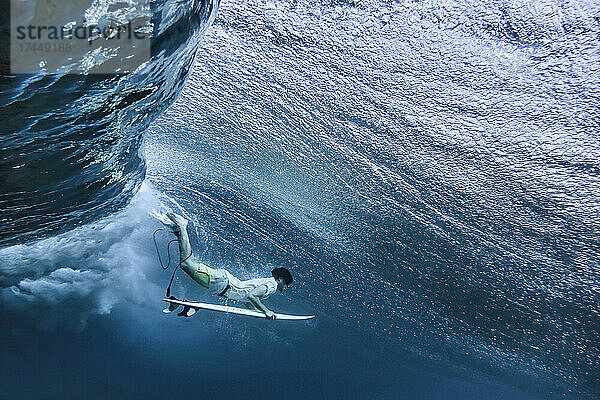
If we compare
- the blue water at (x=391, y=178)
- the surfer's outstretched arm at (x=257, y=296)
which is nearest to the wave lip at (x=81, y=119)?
the blue water at (x=391, y=178)

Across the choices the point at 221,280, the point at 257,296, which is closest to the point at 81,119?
the point at 221,280

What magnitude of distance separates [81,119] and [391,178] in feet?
17.9

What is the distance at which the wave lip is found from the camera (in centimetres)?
304

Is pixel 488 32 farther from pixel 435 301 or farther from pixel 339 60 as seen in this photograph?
pixel 435 301

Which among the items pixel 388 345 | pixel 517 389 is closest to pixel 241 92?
pixel 388 345

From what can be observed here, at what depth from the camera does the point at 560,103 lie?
4555 mm

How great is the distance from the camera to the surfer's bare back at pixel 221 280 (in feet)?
17.1

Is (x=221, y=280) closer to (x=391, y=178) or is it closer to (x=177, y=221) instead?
(x=177, y=221)

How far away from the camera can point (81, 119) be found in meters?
3.72

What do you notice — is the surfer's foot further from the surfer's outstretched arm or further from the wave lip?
the surfer's outstretched arm

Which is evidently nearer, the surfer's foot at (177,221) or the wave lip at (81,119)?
the wave lip at (81,119)

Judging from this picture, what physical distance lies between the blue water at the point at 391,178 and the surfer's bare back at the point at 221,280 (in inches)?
56.8

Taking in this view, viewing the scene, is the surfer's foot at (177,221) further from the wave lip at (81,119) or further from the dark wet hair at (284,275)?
the dark wet hair at (284,275)

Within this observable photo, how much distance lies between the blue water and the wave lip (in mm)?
101
